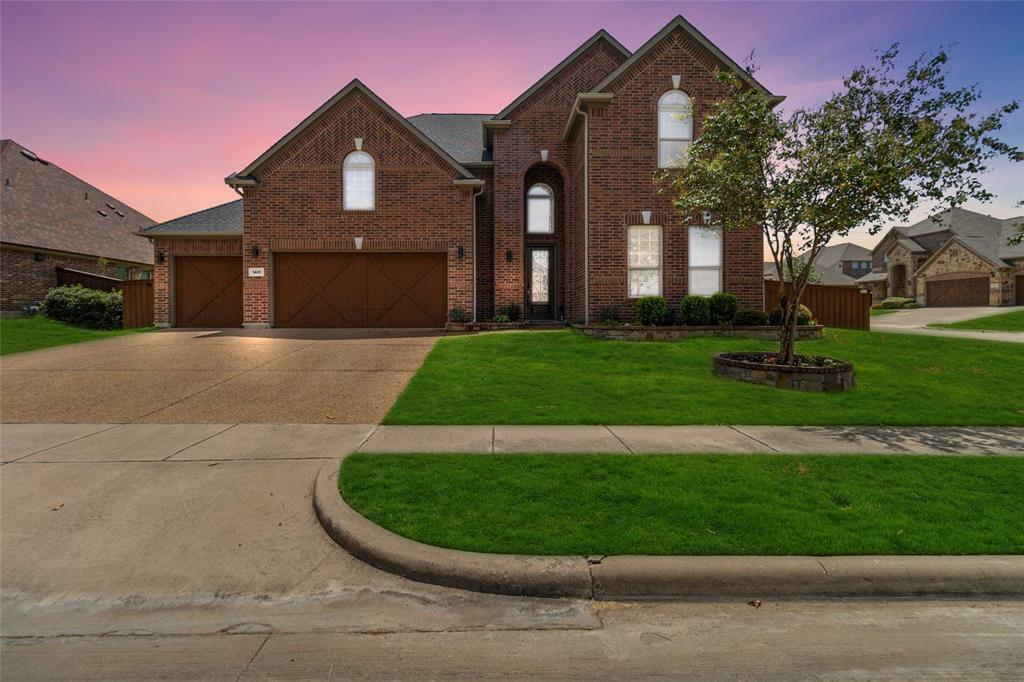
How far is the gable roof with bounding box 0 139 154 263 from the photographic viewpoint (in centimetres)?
2228

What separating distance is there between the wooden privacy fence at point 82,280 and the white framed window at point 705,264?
25.1 metres

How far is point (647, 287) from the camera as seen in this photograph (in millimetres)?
14609

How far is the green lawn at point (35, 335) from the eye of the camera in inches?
514

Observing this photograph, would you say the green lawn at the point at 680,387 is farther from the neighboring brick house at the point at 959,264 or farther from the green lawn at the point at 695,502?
the neighboring brick house at the point at 959,264

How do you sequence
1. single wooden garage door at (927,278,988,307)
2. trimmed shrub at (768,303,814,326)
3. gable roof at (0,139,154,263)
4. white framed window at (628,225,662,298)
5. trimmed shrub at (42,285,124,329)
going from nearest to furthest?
1. trimmed shrub at (768,303,814,326)
2. white framed window at (628,225,662,298)
3. trimmed shrub at (42,285,124,329)
4. gable roof at (0,139,154,263)
5. single wooden garage door at (927,278,988,307)

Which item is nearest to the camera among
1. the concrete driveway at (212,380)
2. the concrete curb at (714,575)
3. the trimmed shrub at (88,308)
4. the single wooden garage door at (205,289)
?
the concrete curb at (714,575)

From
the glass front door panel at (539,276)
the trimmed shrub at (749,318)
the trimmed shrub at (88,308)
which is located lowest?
the trimmed shrub at (749,318)

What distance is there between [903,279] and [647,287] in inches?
1958

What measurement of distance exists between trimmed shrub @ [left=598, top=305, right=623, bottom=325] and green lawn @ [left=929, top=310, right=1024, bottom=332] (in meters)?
20.6

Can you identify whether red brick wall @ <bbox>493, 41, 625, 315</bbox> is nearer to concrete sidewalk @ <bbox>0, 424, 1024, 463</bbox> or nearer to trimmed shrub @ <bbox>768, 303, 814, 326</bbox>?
trimmed shrub @ <bbox>768, 303, 814, 326</bbox>

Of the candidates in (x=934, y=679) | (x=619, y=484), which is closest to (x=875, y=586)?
(x=934, y=679)

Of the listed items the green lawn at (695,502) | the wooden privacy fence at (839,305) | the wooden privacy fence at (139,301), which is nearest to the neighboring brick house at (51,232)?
the wooden privacy fence at (139,301)

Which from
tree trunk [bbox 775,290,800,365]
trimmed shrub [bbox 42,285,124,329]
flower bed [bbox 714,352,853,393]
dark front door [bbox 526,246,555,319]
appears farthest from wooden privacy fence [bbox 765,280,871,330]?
trimmed shrub [bbox 42,285,124,329]

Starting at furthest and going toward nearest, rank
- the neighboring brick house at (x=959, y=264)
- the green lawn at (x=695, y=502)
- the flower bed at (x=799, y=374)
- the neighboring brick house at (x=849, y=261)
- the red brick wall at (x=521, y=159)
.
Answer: the neighboring brick house at (x=849, y=261), the neighboring brick house at (x=959, y=264), the red brick wall at (x=521, y=159), the flower bed at (x=799, y=374), the green lawn at (x=695, y=502)
